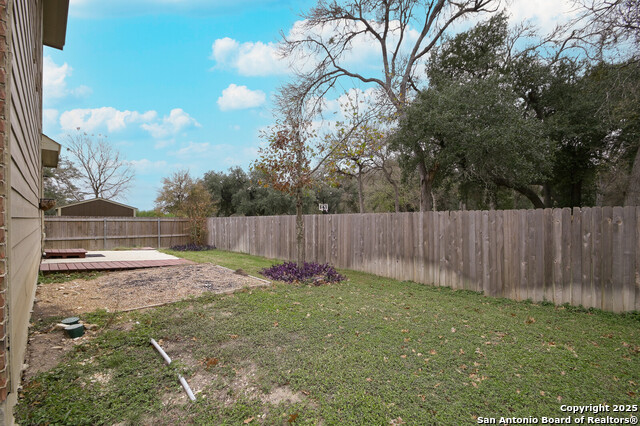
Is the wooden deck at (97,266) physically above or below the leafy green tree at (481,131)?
below

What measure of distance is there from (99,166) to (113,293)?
27678mm

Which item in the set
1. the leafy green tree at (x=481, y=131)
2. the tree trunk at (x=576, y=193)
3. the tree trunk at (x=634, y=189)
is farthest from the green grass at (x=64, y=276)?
the tree trunk at (x=576, y=193)

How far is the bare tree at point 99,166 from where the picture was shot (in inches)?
1049

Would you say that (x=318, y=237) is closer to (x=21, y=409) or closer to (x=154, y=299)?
(x=154, y=299)

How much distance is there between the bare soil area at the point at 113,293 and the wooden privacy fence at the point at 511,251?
10.4 feet

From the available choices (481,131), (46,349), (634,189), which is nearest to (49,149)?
(46,349)

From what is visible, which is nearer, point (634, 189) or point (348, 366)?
point (348, 366)

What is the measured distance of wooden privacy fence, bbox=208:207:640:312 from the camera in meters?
4.62

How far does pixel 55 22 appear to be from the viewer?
21.1 feet

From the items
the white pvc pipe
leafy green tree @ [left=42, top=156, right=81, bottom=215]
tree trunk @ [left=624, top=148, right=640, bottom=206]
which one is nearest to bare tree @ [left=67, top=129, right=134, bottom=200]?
leafy green tree @ [left=42, top=156, right=81, bottom=215]

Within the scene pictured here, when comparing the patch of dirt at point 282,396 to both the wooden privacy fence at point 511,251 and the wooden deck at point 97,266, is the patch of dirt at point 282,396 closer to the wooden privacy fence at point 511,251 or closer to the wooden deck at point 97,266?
the wooden privacy fence at point 511,251

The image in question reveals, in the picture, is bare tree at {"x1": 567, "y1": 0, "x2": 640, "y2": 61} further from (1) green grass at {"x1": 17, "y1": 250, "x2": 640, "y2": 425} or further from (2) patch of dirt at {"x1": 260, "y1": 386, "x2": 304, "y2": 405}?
(2) patch of dirt at {"x1": 260, "y1": 386, "x2": 304, "y2": 405}

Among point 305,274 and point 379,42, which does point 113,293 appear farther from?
point 379,42

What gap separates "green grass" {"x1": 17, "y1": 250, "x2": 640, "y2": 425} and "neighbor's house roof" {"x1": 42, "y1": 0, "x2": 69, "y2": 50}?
5774 mm
